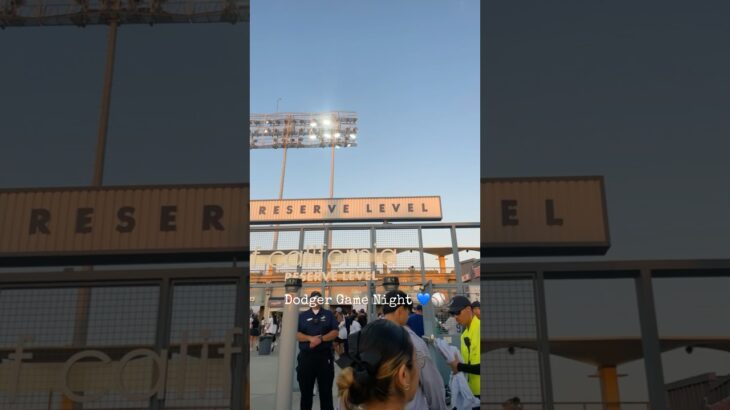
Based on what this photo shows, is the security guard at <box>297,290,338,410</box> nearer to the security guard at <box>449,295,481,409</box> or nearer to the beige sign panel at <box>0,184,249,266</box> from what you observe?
the security guard at <box>449,295,481,409</box>

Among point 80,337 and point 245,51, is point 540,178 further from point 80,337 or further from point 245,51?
point 80,337

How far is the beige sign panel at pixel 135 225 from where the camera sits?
3.72ft

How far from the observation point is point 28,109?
135 cm

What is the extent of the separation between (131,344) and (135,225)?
324mm

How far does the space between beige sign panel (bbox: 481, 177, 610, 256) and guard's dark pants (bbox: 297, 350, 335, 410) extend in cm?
114

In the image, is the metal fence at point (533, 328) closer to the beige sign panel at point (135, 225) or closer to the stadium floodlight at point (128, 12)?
the beige sign panel at point (135, 225)

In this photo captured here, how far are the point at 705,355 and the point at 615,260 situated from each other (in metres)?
0.38

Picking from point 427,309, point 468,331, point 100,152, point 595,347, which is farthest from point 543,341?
point 427,309

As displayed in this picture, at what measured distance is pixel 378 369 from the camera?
55cm

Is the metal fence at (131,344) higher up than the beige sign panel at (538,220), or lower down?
lower down

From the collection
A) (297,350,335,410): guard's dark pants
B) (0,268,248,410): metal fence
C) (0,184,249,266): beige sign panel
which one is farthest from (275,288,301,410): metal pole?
(297,350,335,410): guard's dark pants

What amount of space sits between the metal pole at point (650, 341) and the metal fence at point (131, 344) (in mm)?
1069

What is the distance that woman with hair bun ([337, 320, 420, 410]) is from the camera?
548mm

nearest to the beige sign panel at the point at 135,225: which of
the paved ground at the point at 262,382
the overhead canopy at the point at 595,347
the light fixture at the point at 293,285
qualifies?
the light fixture at the point at 293,285
